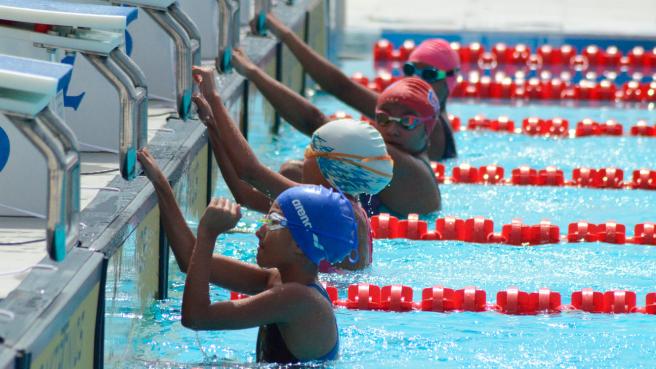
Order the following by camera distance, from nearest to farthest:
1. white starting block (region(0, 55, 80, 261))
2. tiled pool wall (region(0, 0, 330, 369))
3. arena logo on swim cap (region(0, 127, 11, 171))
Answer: white starting block (region(0, 55, 80, 261)) < tiled pool wall (region(0, 0, 330, 369)) < arena logo on swim cap (region(0, 127, 11, 171))

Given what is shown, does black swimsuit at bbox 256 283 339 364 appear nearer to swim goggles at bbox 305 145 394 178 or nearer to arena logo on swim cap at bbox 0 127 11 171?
swim goggles at bbox 305 145 394 178

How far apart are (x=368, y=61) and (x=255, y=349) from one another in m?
7.10

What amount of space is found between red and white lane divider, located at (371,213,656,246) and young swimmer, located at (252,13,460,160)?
81 cm

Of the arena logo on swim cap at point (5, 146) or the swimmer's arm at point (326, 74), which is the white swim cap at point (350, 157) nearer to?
the arena logo on swim cap at point (5, 146)

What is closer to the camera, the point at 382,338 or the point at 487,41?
the point at 382,338

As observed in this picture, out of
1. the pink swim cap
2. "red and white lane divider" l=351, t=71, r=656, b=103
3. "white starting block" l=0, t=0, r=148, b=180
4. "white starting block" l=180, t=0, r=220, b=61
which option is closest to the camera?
"white starting block" l=0, t=0, r=148, b=180

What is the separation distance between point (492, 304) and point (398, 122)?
1.10 m

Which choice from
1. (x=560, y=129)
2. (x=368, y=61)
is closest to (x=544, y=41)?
(x=368, y=61)

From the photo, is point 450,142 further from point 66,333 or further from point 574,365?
point 66,333

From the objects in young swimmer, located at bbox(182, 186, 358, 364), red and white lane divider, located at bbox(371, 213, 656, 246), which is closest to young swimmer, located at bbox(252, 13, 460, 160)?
red and white lane divider, located at bbox(371, 213, 656, 246)

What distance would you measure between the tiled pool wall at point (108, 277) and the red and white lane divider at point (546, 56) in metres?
4.98

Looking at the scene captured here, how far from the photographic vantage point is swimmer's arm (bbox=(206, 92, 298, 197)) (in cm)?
512

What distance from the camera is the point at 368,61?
1170cm

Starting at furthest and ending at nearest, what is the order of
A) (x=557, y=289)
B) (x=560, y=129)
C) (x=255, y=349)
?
(x=560, y=129), (x=557, y=289), (x=255, y=349)
